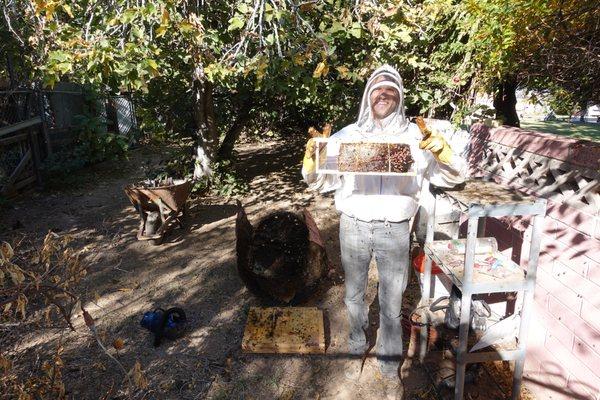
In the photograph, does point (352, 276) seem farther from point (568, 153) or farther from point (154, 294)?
point (154, 294)

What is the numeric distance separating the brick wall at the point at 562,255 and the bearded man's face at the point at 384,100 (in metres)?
1.25

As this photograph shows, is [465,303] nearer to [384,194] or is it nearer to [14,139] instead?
[384,194]

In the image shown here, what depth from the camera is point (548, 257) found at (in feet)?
9.86

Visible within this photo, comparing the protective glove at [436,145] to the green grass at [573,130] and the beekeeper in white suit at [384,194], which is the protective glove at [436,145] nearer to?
the beekeeper in white suit at [384,194]

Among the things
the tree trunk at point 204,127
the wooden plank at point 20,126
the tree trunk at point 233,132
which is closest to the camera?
the tree trunk at point 204,127

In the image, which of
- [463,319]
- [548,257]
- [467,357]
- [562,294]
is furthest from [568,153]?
[467,357]

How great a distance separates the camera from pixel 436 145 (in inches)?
99.6

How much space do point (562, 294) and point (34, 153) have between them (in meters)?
10.2

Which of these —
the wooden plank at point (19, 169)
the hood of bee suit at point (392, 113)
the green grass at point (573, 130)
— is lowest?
the green grass at point (573, 130)

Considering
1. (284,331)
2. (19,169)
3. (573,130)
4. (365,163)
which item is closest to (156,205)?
(284,331)

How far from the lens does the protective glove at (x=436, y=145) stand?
2525mm

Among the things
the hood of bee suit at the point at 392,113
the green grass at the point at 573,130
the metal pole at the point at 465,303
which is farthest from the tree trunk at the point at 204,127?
the green grass at the point at 573,130

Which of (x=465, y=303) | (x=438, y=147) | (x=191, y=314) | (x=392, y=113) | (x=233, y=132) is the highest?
(x=392, y=113)

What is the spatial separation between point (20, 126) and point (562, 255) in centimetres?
988
